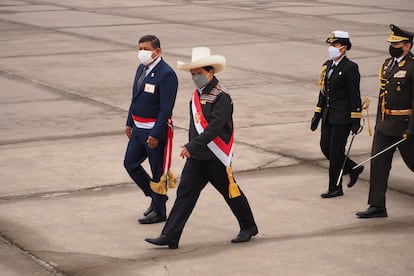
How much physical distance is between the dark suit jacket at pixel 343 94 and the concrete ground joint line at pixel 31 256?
11.2 ft

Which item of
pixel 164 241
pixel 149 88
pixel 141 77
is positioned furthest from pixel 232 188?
pixel 141 77

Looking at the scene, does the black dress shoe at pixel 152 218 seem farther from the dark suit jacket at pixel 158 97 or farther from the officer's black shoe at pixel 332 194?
the officer's black shoe at pixel 332 194

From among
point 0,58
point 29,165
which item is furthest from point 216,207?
point 0,58

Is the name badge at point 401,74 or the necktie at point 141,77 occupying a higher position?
the name badge at point 401,74

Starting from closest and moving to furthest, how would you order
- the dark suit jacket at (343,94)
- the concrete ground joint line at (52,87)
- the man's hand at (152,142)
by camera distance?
the man's hand at (152,142)
the dark suit jacket at (343,94)
the concrete ground joint line at (52,87)

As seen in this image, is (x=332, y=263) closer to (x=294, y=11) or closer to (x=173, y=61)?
(x=173, y=61)

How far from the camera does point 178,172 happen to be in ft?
36.9

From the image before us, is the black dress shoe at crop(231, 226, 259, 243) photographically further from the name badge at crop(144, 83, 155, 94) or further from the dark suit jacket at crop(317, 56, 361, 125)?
the dark suit jacket at crop(317, 56, 361, 125)

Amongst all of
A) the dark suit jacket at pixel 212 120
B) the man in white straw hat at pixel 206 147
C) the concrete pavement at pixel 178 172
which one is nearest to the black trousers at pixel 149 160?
the concrete pavement at pixel 178 172

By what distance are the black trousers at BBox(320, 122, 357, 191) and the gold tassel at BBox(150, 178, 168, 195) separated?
75.3 inches

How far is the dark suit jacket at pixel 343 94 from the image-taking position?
9.74 metres

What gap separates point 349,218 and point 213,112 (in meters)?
2.02

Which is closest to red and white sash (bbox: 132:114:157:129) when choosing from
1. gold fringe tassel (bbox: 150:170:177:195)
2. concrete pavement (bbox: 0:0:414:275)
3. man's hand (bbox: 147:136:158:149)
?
man's hand (bbox: 147:136:158:149)

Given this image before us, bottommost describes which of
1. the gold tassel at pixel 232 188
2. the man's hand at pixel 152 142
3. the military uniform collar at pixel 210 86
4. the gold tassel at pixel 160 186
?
the gold tassel at pixel 160 186
